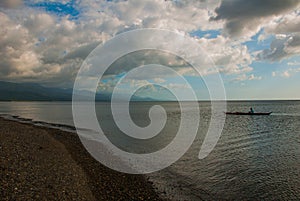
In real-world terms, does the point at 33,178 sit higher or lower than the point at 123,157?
higher

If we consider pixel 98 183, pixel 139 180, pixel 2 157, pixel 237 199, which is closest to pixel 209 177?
pixel 237 199

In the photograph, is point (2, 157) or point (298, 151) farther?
point (298, 151)

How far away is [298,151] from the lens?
27.4m

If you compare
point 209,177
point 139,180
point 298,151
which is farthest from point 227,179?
point 298,151

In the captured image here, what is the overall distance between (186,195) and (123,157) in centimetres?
1084

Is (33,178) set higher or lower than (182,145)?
higher

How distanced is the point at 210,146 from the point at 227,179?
12774 mm

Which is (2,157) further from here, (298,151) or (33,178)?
(298,151)

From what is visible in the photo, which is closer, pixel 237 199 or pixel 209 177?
pixel 237 199

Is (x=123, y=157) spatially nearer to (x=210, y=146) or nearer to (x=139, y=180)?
(x=139, y=180)

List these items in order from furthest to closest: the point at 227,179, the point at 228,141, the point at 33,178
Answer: the point at 228,141
the point at 227,179
the point at 33,178

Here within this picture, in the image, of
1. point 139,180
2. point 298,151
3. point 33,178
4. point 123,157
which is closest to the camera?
point 33,178

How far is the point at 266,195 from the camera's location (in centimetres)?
1476

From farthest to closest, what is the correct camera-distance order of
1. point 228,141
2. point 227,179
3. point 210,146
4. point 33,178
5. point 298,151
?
point 228,141 → point 210,146 → point 298,151 → point 227,179 → point 33,178
